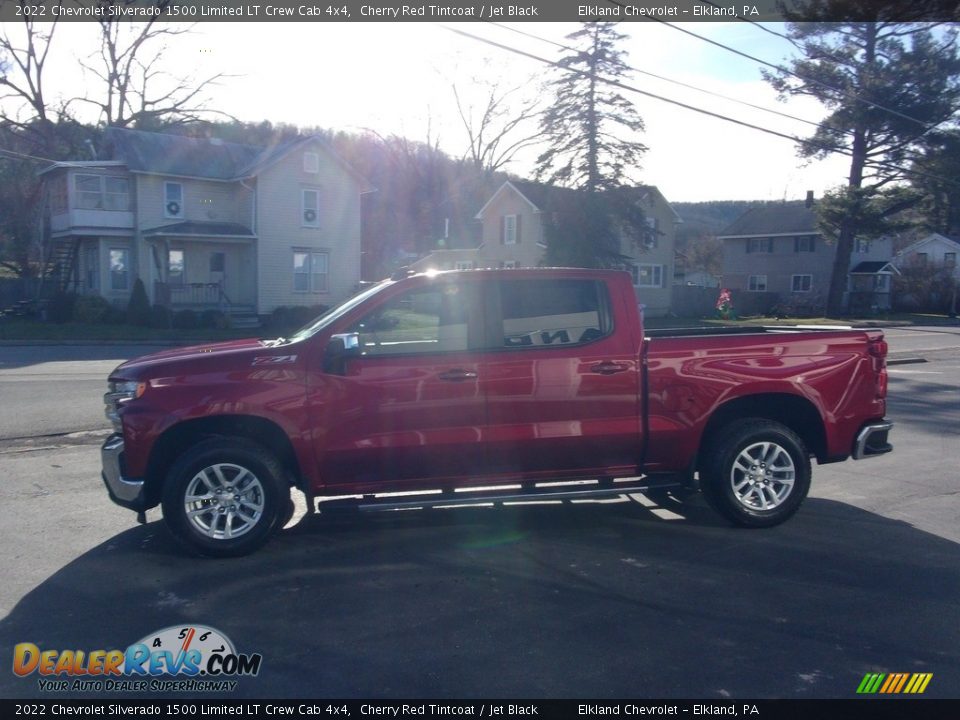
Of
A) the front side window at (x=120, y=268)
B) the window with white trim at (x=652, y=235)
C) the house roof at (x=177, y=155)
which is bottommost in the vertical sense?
the front side window at (x=120, y=268)

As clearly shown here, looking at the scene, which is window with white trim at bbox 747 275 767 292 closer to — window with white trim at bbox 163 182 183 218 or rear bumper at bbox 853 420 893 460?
window with white trim at bbox 163 182 183 218

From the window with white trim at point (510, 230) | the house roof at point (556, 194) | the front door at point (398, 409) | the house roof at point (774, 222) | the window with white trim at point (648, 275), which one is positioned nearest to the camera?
the front door at point (398, 409)

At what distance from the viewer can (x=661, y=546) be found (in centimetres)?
650

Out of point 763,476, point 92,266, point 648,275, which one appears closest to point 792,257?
point 648,275

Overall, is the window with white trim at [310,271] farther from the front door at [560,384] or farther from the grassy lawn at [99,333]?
the front door at [560,384]

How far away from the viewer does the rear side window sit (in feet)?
21.9

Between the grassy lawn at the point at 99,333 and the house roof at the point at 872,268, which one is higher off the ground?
the house roof at the point at 872,268

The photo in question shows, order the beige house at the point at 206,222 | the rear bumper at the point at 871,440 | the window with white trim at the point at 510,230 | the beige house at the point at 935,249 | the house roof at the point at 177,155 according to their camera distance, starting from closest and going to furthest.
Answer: the rear bumper at the point at 871,440, the beige house at the point at 206,222, the house roof at the point at 177,155, the window with white trim at the point at 510,230, the beige house at the point at 935,249

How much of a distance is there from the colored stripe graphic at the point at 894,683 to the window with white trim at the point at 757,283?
59863 mm

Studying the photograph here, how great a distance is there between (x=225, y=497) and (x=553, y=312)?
2.80 metres

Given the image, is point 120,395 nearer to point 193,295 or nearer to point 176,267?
point 193,295

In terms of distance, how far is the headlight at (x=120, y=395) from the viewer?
6062 mm

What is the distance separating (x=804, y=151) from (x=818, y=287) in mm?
19773

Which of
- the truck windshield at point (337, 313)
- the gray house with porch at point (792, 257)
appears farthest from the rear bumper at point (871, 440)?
the gray house with porch at point (792, 257)
